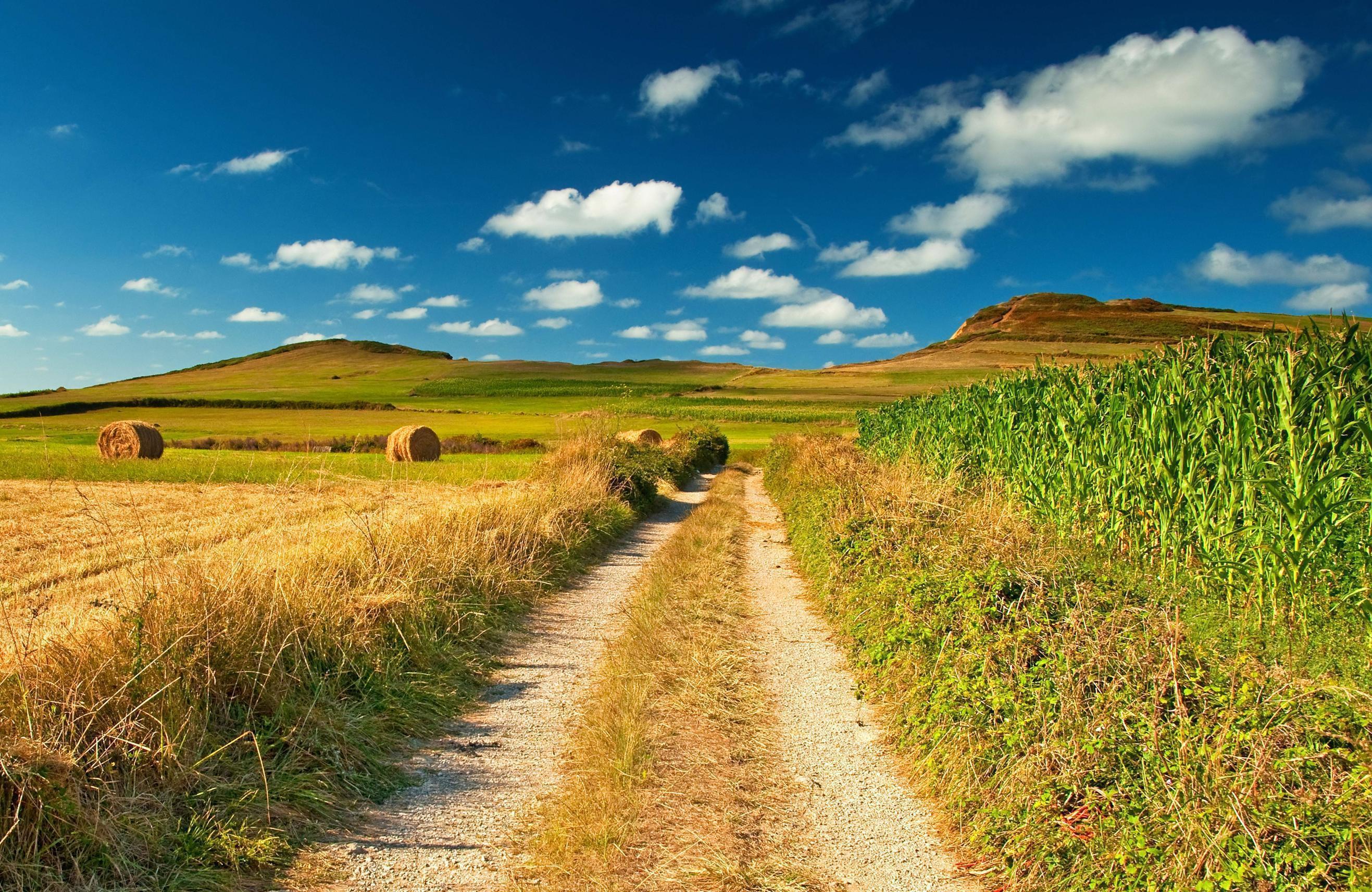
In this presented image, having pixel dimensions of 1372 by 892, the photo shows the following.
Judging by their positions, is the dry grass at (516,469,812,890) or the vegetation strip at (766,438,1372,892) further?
the dry grass at (516,469,812,890)

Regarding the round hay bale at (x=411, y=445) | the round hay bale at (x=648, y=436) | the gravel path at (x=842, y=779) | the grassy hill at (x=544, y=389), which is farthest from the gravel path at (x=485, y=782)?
the round hay bale at (x=648, y=436)

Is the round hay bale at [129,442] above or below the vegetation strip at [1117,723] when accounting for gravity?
above

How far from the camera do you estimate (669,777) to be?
15.9 ft

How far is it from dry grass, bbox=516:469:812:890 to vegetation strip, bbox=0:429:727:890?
48.6 inches

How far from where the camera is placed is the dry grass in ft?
12.7

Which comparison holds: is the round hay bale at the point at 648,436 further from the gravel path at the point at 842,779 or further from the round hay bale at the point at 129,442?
the gravel path at the point at 842,779

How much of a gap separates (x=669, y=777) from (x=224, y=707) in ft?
9.13

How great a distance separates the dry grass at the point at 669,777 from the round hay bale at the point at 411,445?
2208 cm

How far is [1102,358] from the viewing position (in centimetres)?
1262

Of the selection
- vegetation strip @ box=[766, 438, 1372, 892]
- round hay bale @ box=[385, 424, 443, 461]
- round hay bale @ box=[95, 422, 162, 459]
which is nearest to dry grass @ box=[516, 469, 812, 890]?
vegetation strip @ box=[766, 438, 1372, 892]

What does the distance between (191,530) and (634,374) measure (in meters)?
97.1

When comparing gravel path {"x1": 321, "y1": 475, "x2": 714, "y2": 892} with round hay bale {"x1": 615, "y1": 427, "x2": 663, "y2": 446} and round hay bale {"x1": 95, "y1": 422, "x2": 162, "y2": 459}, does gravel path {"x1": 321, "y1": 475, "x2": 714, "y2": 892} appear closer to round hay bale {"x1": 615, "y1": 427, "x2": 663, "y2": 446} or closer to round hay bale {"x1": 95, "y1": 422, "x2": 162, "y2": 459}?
round hay bale {"x1": 615, "y1": 427, "x2": 663, "y2": 446}

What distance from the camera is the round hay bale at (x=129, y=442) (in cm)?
2670

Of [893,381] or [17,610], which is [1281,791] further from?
[893,381]
